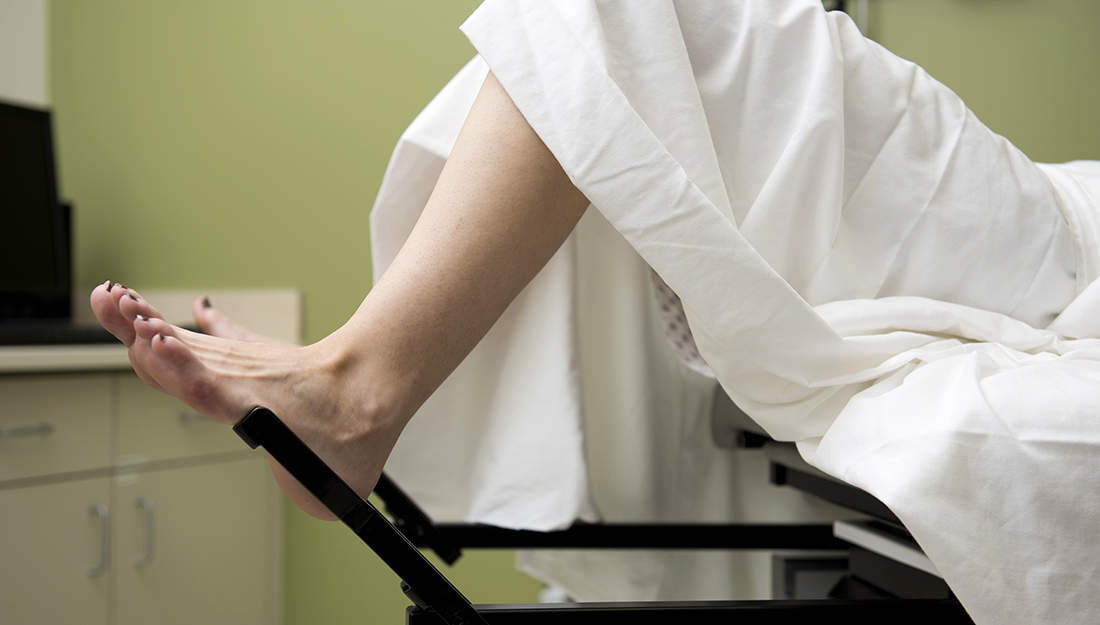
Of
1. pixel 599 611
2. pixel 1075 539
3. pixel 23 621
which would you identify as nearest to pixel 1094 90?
pixel 1075 539

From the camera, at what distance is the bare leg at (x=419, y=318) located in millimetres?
415

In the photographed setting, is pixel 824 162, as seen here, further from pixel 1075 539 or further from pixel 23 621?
pixel 23 621

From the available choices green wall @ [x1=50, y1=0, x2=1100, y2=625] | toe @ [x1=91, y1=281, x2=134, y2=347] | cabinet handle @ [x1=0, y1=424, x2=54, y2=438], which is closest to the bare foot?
toe @ [x1=91, y1=281, x2=134, y2=347]

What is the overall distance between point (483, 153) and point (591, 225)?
8.9 inches

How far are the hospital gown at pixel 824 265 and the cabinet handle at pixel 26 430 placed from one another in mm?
703

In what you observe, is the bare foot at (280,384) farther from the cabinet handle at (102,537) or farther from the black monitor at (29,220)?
the black monitor at (29,220)

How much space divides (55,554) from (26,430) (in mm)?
191

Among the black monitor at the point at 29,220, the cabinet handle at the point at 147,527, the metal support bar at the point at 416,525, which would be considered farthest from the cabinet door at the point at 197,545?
the metal support bar at the point at 416,525

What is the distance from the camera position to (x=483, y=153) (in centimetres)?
46

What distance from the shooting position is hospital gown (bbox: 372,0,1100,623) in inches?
14.6

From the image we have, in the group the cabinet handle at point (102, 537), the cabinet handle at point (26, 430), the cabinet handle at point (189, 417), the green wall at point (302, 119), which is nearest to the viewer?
the cabinet handle at point (26, 430)

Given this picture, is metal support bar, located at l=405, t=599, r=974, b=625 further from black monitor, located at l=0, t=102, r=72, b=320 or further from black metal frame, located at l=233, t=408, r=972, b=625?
black monitor, located at l=0, t=102, r=72, b=320

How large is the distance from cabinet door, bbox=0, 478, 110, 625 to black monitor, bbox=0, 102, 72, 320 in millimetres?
581

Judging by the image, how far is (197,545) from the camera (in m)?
→ 1.26
